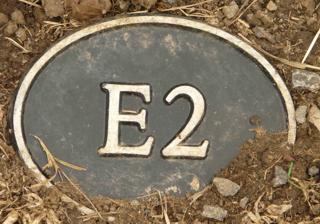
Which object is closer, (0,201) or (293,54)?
(0,201)

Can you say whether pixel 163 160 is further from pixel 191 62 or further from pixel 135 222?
pixel 191 62

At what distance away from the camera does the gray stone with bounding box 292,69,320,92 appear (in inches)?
76.3

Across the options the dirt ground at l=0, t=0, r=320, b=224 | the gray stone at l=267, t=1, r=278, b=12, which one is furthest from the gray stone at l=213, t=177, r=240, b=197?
the gray stone at l=267, t=1, r=278, b=12

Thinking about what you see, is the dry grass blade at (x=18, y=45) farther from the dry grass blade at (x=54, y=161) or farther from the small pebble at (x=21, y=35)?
the dry grass blade at (x=54, y=161)

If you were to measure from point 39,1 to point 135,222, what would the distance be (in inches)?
31.4

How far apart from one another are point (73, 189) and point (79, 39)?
18.8 inches

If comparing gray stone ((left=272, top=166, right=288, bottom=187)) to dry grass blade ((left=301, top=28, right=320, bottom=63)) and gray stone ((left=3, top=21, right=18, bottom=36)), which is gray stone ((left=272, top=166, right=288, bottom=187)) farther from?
gray stone ((left=3, top=21, right=18, bottom=36))

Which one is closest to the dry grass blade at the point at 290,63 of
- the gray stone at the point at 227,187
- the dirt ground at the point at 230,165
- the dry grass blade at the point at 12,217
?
the dirt ground at the point at 230,165

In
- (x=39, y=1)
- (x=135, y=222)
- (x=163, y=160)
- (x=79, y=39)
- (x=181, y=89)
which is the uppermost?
(x=39, y=1)

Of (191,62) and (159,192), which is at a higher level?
(191,62)

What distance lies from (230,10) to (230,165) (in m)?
0.51

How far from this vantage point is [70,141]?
1.89m

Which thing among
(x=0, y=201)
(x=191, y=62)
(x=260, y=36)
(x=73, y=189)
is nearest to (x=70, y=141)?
(x=73, y=189)

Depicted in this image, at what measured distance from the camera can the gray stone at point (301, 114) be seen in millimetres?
1924
